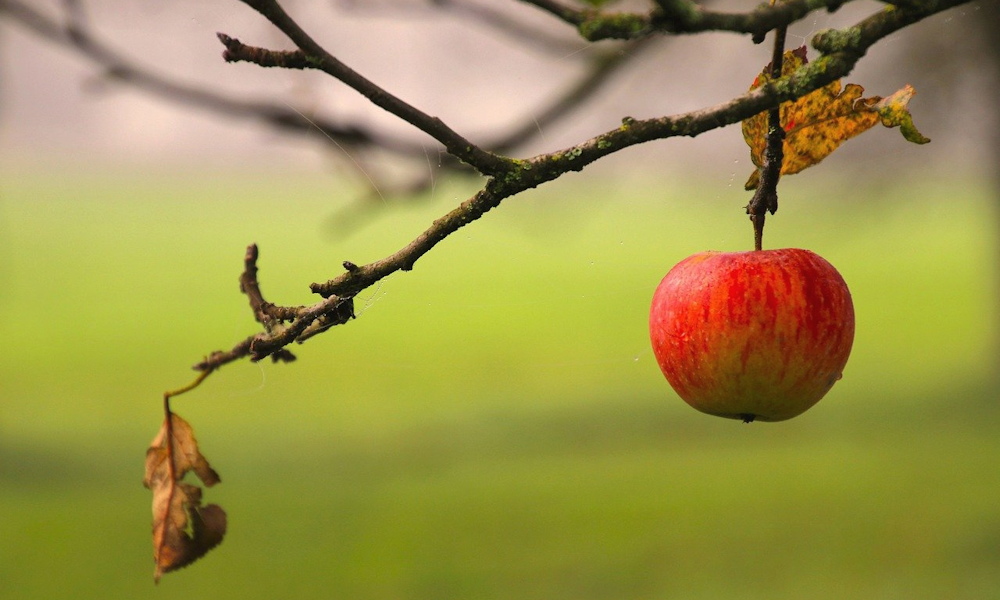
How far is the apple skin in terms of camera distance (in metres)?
0.99

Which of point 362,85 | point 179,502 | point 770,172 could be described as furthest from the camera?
point 179,502

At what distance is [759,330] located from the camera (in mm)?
992

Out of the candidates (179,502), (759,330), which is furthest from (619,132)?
(179,502)

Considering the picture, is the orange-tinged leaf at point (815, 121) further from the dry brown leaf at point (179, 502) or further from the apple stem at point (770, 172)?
the dry brown leaf at point (179, 502)

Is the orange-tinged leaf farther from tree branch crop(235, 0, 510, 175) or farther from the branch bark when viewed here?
tree branch crop(235, 0, 510, 175)

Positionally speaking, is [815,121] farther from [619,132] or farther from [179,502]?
[179,502]

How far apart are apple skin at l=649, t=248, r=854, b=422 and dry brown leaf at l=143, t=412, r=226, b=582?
1.87 feet

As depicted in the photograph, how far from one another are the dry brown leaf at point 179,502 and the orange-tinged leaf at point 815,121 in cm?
73

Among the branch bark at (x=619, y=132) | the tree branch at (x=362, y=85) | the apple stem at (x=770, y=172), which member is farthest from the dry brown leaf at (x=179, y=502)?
the apple stem at (x=770, y=172)

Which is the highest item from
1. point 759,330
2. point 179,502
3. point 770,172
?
point 770,172

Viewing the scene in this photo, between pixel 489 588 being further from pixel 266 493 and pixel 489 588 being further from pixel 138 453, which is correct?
pixel 138 453

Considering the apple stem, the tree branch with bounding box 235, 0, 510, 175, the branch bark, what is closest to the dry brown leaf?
the branch bark

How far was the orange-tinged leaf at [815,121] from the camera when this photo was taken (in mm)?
1006

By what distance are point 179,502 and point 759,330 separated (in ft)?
2.30
